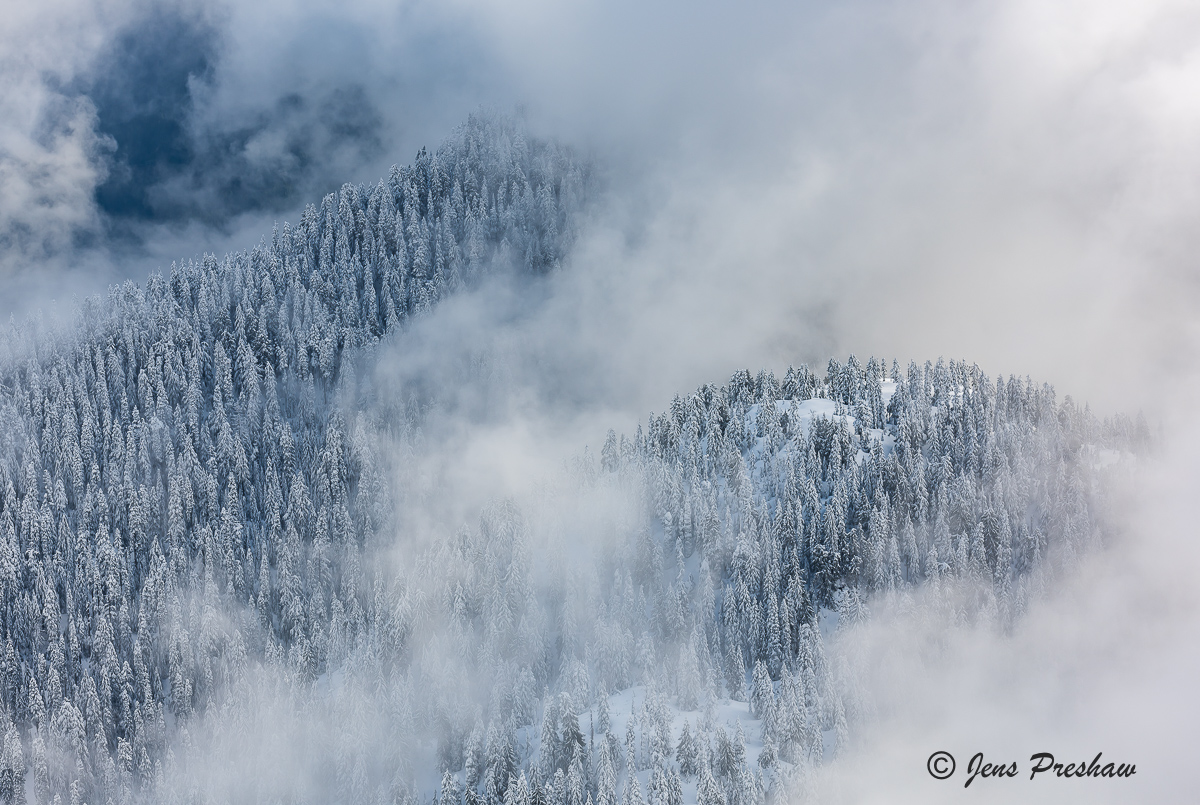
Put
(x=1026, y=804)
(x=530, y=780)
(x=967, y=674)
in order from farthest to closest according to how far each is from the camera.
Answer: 1. (x=967, y=674)
2. (x=1026, y=804)
3. (x=530, y=780)

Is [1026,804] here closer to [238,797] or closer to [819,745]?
[819,745]

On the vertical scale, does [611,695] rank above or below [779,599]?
below

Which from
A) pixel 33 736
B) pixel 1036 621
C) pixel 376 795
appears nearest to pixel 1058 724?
pixel 1036 621

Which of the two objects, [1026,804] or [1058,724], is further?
[1058,724]

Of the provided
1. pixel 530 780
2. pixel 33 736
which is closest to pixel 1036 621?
pixel 530 780

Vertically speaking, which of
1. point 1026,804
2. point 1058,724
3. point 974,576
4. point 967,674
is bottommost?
point 1026,804

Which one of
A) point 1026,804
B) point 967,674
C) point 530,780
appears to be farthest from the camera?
point 967,674

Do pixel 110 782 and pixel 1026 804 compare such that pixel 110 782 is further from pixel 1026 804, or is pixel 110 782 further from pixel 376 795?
pixel 1026 804

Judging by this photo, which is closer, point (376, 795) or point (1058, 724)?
point (376, 795)

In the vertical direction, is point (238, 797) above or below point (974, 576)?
below
